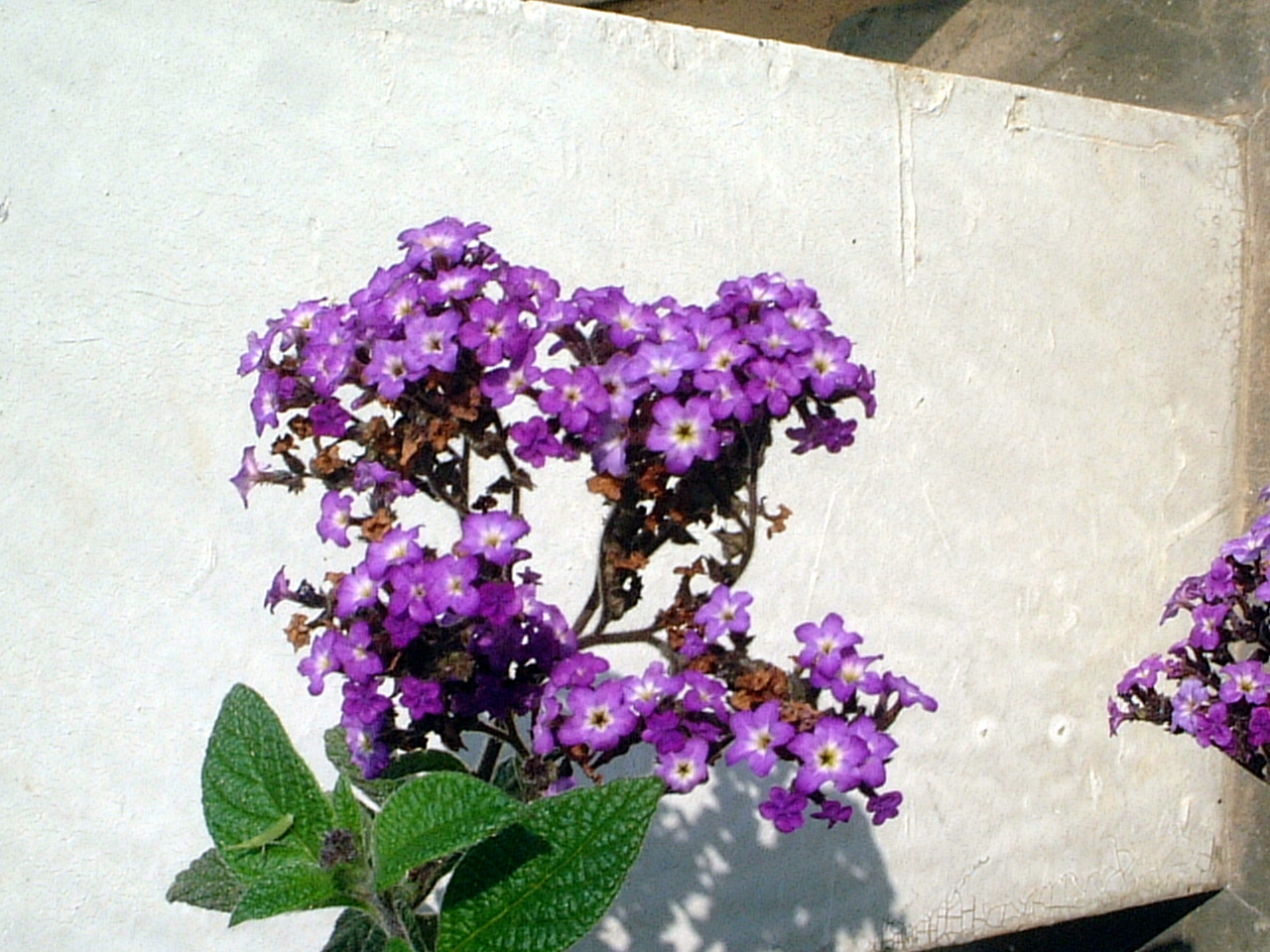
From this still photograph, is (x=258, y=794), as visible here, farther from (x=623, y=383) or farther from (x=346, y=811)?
(x=623, y=383)

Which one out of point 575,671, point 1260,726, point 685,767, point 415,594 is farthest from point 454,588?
point 1260,726

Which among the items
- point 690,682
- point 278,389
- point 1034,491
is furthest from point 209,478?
point 1034,491

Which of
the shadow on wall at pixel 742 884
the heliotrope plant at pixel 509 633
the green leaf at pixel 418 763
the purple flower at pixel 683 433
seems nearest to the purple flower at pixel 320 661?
the heliotrope plant at pixel 509 633

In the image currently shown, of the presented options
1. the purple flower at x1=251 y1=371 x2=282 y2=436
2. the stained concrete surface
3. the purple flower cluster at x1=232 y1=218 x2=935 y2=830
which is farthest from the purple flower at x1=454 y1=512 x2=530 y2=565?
the stained concrete surface

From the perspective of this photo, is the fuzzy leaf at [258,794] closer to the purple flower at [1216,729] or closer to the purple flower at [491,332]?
the purple flower at [491,332]

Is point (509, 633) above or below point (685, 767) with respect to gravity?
above

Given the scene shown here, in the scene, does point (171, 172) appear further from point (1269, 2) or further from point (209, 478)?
point (1269, 2)
